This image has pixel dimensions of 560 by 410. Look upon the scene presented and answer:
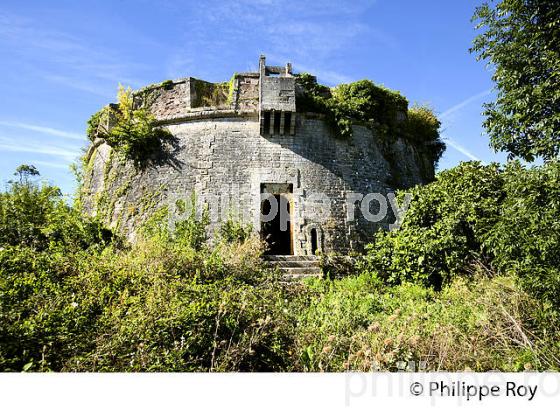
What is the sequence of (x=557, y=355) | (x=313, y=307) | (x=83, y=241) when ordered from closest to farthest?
(x=557, y=355) < (x=313, y=307) < (x=83, y=241)

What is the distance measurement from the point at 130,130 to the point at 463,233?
A: 1050 cm

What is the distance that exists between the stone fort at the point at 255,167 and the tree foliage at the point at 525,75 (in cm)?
675

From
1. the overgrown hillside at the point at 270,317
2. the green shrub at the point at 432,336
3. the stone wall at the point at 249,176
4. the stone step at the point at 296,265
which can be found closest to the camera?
the overgrown hillside at the point at 270,317

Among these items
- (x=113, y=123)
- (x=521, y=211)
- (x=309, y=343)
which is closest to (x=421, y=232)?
(x=521, y=211)

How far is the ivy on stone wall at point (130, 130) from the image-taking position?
1353 centimetres

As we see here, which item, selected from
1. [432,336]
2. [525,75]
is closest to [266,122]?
[525,75]

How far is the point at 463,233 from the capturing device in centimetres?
1038

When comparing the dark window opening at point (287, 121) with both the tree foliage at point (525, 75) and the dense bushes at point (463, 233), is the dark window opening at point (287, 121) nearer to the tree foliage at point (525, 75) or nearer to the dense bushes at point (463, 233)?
the dense bushes at point (463, 233)

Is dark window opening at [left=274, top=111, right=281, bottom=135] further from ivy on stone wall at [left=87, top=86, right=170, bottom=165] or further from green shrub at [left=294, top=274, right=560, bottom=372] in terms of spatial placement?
green shrub at [left=294, top=274, right=560, bottom=372]

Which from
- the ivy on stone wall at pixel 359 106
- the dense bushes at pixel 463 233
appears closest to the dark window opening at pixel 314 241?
the dense bushes at pixel 463 233

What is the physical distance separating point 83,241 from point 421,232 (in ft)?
29.1

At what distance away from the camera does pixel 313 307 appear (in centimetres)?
736
